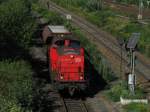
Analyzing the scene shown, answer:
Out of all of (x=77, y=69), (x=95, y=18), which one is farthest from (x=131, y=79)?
(x=95, y=18)

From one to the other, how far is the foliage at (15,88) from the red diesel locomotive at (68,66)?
2.19 m

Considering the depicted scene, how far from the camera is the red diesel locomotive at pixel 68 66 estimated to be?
95.9ft

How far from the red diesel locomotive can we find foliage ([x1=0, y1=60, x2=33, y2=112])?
2.19 m

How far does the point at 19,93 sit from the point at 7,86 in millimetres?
998

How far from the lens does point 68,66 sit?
2983cm

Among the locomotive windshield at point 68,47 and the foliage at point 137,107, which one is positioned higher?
the locomotive windshield at point 68,47

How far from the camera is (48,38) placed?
35.7m

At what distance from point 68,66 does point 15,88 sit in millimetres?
6255

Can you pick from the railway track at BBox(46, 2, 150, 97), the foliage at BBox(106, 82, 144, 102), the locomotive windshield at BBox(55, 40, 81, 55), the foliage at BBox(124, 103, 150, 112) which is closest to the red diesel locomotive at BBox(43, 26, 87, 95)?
the locomotive windshield at BBox(55, 40, 81, 55)

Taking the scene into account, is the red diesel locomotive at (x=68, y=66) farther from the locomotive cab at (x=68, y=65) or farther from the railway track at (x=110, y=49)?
the railway track at (x=110, y=49)

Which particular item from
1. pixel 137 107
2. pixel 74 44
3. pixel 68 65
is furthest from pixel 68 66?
pixel 137 107

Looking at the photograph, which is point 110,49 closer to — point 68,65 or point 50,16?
point 68,65

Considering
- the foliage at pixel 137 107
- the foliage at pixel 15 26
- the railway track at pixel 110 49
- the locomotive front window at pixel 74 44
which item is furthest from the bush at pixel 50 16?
the foliage at pixel 137 107

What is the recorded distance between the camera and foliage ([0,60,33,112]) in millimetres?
20828
